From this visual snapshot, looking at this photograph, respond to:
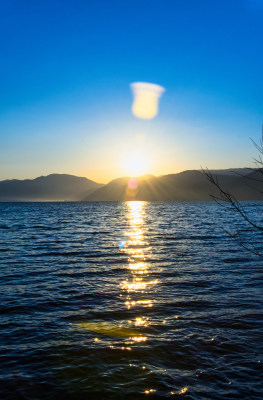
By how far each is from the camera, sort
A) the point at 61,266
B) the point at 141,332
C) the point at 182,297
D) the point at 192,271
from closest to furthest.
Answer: the point at 141,332, the point at 182,297, the point at 192,271, the point at 61,266

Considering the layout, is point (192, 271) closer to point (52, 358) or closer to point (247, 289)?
point (247, 289)

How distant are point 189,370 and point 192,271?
27.9 feet

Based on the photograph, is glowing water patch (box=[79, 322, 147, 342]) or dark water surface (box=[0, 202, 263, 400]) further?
glowing water patch (box=[79, 322, 147, 342])

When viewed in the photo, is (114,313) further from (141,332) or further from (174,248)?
(174,248)

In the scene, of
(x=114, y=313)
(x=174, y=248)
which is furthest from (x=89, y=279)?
(x=174, y=248)

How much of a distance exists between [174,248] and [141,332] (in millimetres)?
14194

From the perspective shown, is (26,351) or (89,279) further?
(89,279)

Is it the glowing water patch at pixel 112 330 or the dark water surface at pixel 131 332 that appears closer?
the dark water surface at pixel 131 332

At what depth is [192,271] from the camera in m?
14.1

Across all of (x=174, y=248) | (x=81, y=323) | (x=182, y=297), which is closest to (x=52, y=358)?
(x=81, y=323)

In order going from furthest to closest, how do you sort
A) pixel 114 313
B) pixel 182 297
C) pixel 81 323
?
pixel 182 297, pixel 114 313, pixel 81 323

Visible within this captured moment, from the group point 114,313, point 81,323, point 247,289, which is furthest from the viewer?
point 247,289

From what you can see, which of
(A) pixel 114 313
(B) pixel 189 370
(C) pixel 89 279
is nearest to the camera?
(B) pixel 189 370

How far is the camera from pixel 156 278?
12.9 metres
